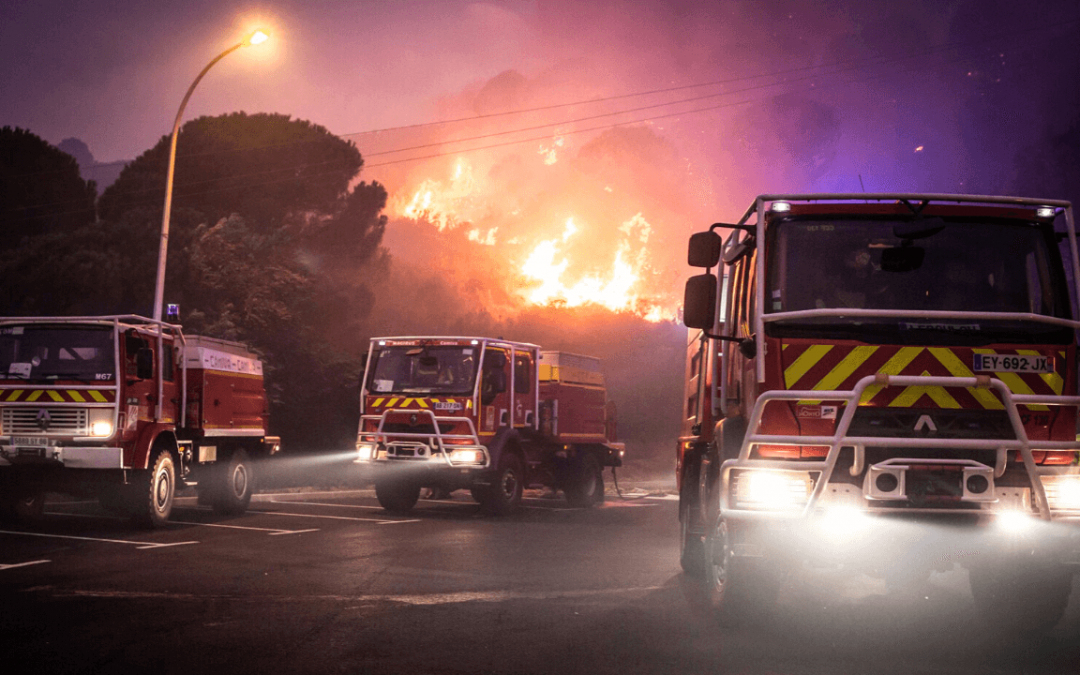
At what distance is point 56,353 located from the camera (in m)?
14.1

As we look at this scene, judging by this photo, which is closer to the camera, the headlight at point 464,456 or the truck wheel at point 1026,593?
the truck wheel at point 1026,593

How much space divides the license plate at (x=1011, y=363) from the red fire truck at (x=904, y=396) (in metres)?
0.01

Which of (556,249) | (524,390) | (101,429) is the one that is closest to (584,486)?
(524,390)

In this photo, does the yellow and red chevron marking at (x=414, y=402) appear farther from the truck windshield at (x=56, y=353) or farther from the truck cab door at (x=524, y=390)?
the truck windshield at (x=56, y=353)

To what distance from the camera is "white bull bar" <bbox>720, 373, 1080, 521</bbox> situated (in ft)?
20.6

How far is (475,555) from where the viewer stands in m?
11.6

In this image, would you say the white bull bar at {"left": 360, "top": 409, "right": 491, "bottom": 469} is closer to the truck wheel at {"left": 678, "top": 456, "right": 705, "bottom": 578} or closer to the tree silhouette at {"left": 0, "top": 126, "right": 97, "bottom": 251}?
the truck wheel at {"left": 678, "top": 456, "right": 705, "bottom": 578}

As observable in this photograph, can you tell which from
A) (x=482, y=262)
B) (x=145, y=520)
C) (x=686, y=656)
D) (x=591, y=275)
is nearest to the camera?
(x=686, y=656)

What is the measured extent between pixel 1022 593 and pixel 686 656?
2339 millimetres

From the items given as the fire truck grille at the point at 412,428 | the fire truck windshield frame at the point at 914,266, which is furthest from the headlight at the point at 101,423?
the fire truck windshield frame at the point at 914,266

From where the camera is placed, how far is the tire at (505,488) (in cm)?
1719

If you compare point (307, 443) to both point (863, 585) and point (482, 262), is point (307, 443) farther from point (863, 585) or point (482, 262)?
point (482, 262)

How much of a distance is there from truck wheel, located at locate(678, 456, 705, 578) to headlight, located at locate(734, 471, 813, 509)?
2.38 metres

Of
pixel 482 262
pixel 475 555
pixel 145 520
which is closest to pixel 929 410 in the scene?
pixel 475 555
